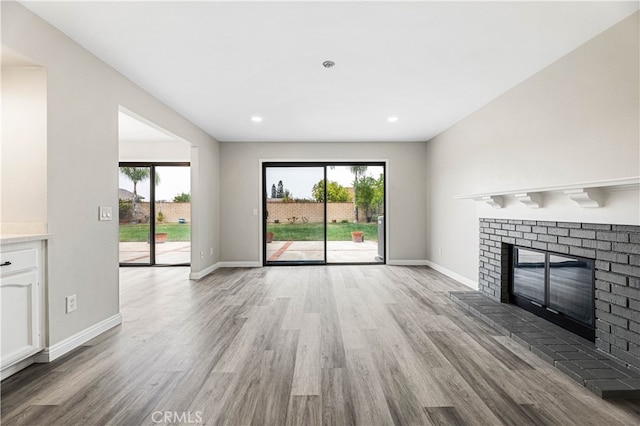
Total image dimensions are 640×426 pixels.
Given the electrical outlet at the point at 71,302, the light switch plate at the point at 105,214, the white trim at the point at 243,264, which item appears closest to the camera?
the electrical outlet at the point at 71,302

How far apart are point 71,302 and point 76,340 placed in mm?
323

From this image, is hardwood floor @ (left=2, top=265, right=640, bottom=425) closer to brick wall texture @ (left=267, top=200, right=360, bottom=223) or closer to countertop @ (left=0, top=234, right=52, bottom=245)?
countertop @ (left=0, top=234, right=52, bottom=245)

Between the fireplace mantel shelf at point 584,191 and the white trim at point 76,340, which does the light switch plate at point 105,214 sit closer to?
the white trim at point 76,340

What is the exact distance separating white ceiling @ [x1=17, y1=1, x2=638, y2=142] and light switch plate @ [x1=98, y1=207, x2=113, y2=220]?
1.36 m

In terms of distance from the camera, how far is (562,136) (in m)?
2.80

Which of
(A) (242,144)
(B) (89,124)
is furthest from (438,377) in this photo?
(A) (242,144)

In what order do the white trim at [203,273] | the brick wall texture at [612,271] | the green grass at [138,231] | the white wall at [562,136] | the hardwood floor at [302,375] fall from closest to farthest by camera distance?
the hardwood floor at [302,375], the brick wall texture at [612,271], the white wall at [562,136], the white trim at [203,273], the green grass at [138,231]

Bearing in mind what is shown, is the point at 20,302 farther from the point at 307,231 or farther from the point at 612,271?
the point at 307,231

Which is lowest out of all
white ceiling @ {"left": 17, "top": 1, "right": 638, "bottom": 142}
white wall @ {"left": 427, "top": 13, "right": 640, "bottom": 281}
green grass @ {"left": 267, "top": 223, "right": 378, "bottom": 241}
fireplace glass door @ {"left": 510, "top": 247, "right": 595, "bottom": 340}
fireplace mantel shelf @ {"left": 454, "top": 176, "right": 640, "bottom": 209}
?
fireplace glass door @ {"left": 510, "top": 247, "right": 595, "bottom": 340}

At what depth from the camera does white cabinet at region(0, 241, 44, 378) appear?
2.00m

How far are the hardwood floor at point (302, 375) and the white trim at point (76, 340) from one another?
7 cm

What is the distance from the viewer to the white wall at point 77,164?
2318mm

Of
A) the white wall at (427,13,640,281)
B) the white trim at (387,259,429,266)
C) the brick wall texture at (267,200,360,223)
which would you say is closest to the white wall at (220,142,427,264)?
the white trim at (387,259,429,266)

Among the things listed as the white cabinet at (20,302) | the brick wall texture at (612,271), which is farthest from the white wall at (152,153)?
the brick wall texture at (612,271)
